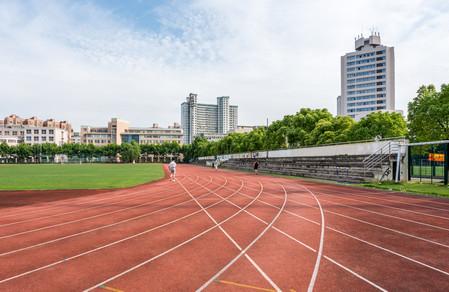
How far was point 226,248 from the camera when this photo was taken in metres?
6.86

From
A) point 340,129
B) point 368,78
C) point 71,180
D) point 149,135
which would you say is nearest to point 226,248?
point 71,180

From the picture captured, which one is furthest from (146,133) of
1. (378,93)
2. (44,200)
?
(44,200)

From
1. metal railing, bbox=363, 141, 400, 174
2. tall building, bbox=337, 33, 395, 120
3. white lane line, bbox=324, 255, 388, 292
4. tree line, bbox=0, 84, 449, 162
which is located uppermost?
tall building, bbox=337, 33, 395, 120

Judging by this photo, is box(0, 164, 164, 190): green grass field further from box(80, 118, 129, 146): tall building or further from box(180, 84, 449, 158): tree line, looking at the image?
box(80, 118, 129, 146): tall building

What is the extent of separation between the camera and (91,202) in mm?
13945

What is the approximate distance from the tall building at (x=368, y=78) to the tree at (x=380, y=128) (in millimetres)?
81935

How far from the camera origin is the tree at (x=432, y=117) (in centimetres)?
2491

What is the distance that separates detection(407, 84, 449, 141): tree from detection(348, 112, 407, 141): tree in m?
11.3

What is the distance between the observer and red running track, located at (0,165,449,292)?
508 centimetres

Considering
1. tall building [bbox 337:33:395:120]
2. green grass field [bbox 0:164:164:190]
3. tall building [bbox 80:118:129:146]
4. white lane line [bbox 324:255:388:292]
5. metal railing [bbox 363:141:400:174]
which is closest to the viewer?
white lane line [bbox 324:255:388:292]

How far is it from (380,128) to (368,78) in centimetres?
9339

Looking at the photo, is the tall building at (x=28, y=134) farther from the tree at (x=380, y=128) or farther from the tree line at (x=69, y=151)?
the tree at (x=380, y=128)

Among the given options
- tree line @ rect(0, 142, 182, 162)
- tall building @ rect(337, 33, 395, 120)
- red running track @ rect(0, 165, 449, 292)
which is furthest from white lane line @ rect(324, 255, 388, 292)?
tree line @ rect(0, 142, 182, 162)

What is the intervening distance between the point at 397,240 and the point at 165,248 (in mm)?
5600
